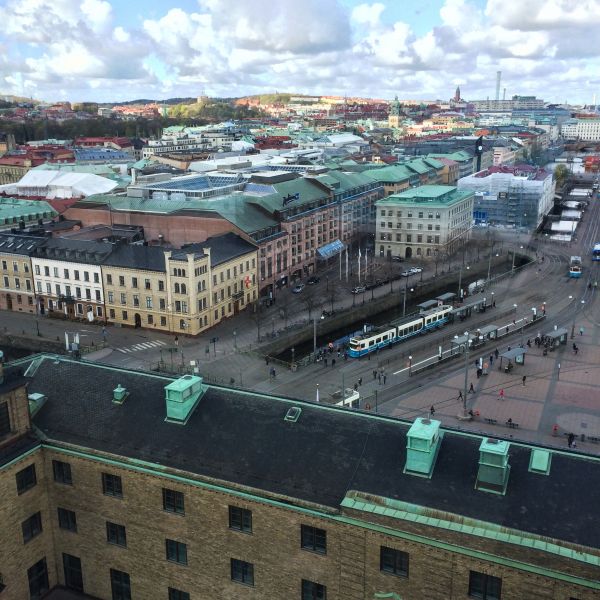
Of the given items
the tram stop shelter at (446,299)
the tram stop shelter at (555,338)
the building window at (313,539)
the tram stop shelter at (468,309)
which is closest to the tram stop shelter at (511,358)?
the tram stop shelter at (555,338)

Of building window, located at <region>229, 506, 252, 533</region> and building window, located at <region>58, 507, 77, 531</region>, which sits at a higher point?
building window, located at <region>229, 506, 252, 533</region>

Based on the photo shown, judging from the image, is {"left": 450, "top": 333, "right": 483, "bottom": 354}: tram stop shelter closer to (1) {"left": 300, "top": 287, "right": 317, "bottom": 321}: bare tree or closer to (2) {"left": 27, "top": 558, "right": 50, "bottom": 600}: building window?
(1) {"left": 300, "top": 287, "right": 317, "bottom": 321}: bare tree

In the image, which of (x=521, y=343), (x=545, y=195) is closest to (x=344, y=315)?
(x=521, y=343)

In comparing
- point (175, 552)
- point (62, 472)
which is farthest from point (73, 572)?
point (175, 552)

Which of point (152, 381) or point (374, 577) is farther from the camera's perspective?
point (152, 381)

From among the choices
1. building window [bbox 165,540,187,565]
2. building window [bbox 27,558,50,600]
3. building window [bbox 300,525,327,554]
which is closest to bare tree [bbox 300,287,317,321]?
building window [bbox 27,558,50,600]

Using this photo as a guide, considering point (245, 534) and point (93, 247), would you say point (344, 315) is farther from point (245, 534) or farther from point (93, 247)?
point (245, 534)
